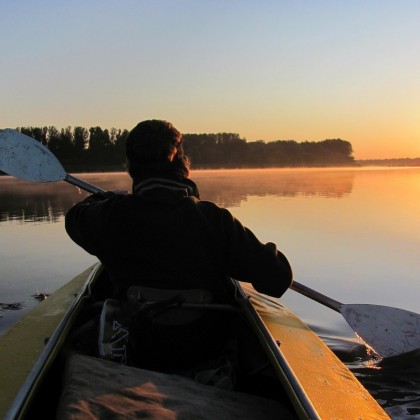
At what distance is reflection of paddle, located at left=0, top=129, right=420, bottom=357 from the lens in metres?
4.00

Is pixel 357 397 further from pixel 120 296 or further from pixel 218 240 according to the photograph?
pixel 120 296

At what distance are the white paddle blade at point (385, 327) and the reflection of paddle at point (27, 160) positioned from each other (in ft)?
7.76

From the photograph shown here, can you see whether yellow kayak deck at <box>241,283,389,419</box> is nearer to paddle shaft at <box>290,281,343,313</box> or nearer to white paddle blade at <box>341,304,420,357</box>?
paddle shaft at <box>290,281,343,313</box>

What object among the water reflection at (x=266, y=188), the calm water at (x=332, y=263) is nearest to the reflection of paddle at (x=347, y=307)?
the calm water at (x=332, y=263)

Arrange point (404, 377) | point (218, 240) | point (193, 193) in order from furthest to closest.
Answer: point (404, 377) < point (193, 193) < point (218, 240)

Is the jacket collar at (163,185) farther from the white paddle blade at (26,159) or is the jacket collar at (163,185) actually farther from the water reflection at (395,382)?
the white paddle blade at (26,159)

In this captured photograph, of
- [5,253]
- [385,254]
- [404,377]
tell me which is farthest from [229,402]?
[5,253]

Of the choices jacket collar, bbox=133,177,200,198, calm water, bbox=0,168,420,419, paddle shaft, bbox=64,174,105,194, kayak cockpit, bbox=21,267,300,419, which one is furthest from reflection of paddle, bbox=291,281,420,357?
jacket collar, bbox=133,177,200,198

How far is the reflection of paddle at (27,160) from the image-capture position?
423cm

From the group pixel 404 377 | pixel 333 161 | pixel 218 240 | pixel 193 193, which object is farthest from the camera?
pixel 333 161

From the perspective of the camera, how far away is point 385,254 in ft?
25.3

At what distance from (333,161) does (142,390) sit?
92.3 m

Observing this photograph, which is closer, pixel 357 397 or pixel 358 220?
pixel 357 397

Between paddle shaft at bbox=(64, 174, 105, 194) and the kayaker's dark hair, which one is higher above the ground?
the kayaker's dark hair
